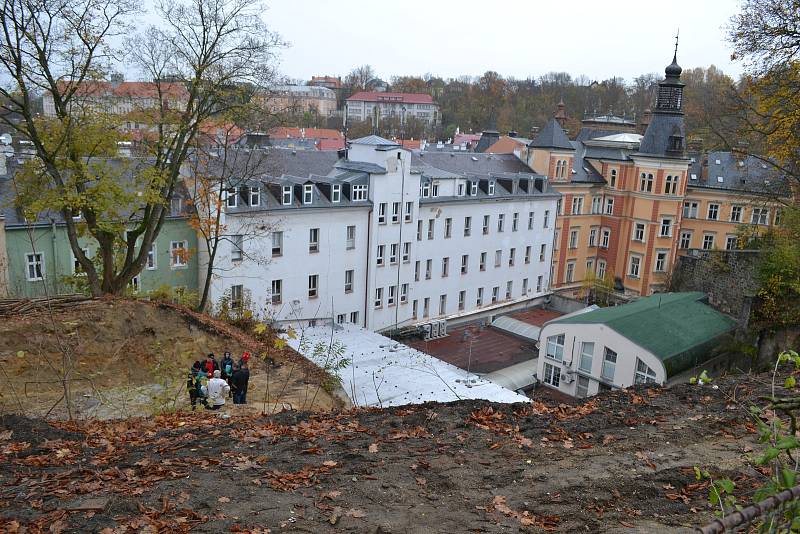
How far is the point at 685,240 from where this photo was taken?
46.7 m

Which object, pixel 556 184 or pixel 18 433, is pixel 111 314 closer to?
pixel 18 433

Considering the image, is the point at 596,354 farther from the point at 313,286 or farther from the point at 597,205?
the point at 597,205

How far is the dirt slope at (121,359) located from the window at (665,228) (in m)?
34.9

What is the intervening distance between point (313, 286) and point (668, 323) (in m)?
16.8

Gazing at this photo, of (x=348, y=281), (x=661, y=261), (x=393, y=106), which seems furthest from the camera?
(x=393, y=106)

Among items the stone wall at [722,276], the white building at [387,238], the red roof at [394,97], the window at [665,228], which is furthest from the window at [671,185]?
the red roof at [394,97]

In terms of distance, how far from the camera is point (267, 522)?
579 cm

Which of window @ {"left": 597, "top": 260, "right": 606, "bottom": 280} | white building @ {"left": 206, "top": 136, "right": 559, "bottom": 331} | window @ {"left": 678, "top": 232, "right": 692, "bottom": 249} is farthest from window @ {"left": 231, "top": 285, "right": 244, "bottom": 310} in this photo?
window @ {"left": 678, "top": 232, "right": 692, "bottom": 249}

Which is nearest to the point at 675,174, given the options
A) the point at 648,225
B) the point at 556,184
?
the point at 648,225

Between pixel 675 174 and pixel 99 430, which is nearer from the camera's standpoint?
pixel 99 430

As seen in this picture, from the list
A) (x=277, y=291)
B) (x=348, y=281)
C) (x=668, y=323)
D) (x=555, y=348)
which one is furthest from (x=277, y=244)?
(x=668, y=323)

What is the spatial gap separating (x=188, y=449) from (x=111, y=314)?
8.72 metres

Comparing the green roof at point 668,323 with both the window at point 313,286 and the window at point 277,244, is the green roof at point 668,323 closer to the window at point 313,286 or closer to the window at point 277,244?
the window at point 313,286

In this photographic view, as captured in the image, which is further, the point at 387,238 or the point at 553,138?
the point at 553,138
